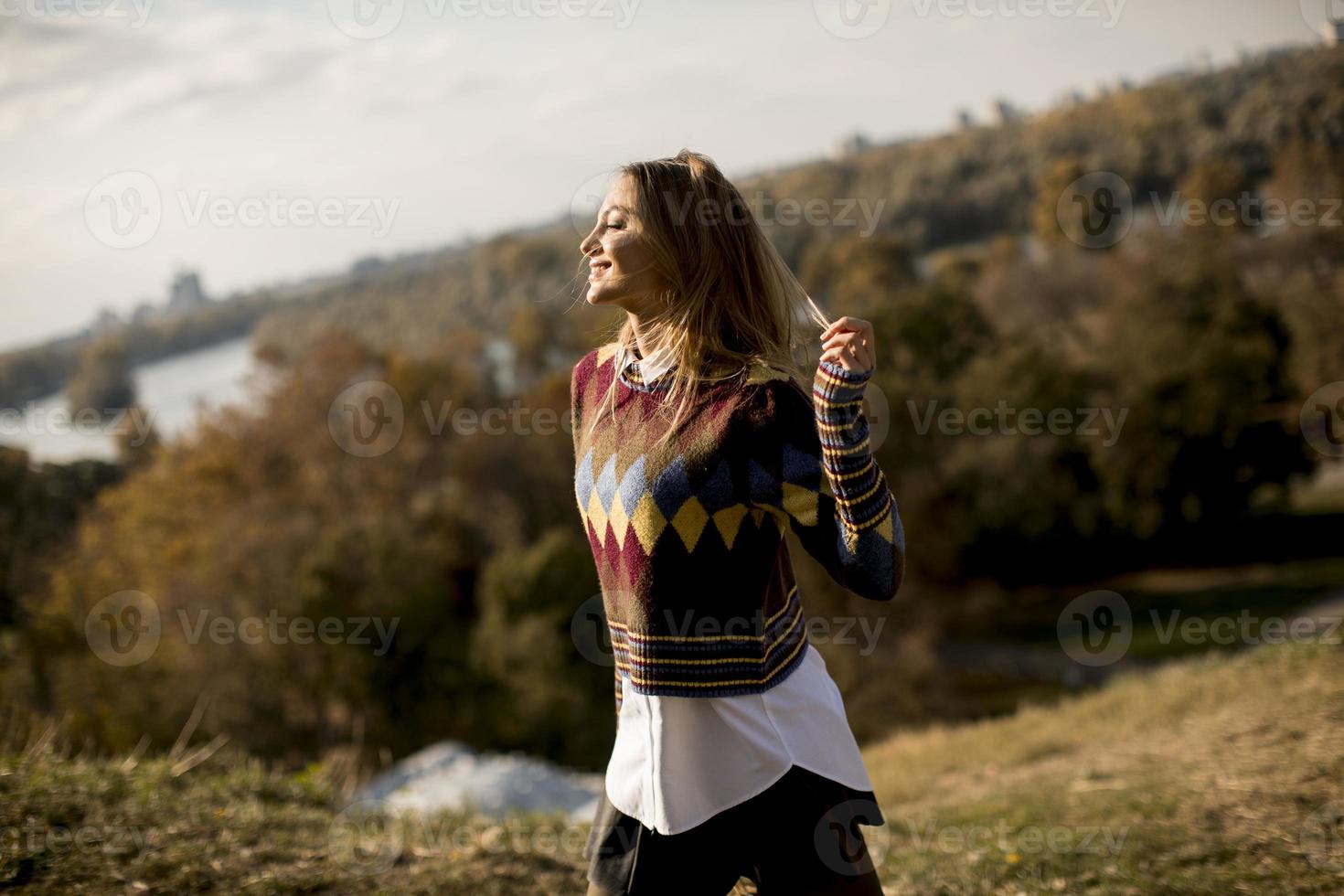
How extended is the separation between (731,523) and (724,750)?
41 centimetres

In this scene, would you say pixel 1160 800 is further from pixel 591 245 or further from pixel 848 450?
pixel 591 245

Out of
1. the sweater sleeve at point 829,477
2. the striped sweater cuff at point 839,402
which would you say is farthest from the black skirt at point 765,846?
the striped sweater cuff at point 839,402

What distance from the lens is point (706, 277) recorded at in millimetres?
1910

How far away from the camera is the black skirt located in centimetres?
183

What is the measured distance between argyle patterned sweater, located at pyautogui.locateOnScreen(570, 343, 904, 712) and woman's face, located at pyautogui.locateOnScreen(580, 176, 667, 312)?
17 cm

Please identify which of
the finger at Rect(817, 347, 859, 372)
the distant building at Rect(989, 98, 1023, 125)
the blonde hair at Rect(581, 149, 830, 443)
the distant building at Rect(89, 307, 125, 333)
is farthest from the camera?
the distant building at Rect(989, 98, 1023, 125)

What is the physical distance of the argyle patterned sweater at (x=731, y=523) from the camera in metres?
1.69

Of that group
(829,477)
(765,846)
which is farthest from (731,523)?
(765,846)

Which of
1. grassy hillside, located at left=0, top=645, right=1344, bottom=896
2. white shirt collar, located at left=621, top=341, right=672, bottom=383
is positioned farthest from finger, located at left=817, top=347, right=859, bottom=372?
grassy hillside, located at left=0, top=645, right=1344, bottom=896

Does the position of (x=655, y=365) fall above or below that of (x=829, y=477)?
above

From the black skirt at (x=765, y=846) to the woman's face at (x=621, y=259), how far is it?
92cm

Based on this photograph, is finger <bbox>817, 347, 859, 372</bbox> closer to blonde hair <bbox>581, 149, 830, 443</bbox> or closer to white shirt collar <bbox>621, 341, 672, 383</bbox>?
blonde hair <bbox>581, 149, 830, 443</bbox>

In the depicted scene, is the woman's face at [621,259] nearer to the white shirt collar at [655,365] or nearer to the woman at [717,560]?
the woman at [717,560]

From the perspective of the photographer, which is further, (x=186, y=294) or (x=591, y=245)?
(x=186, y=294)
